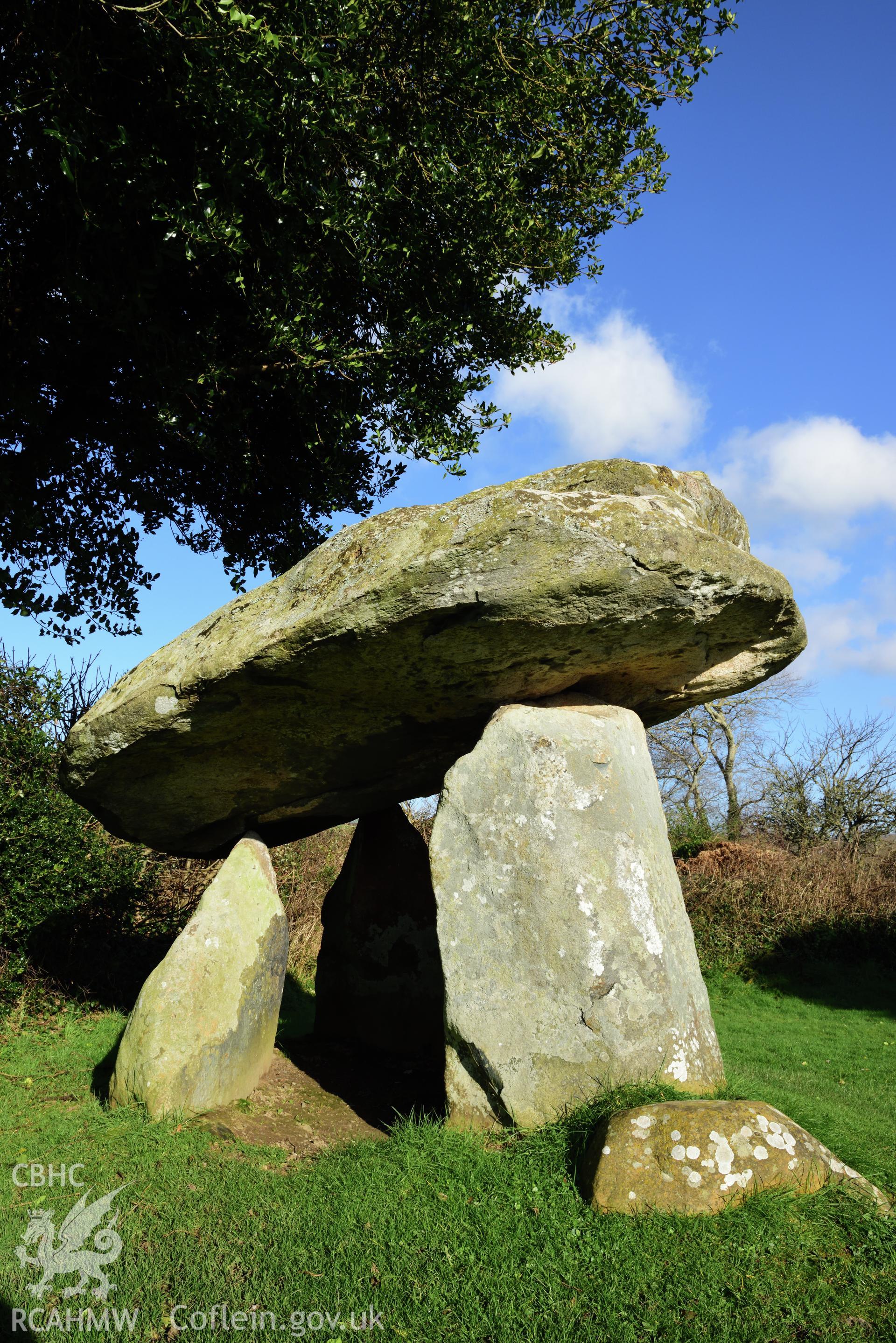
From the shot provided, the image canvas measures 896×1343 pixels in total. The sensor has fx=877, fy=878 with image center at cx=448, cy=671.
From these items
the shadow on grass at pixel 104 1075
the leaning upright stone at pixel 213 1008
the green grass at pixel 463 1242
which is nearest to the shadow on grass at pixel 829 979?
the green grass at pixel 463 1242

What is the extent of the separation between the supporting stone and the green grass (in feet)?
8.57

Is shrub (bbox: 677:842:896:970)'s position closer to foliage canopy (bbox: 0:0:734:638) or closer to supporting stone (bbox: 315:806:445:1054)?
supporting stone (bbox: 315:806:445:1054)

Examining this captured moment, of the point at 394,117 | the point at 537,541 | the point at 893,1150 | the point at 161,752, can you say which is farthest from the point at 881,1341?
the point at 394,117

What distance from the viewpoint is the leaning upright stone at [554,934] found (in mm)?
4941

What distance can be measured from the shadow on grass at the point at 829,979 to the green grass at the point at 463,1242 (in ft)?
25.9

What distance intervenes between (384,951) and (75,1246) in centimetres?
408

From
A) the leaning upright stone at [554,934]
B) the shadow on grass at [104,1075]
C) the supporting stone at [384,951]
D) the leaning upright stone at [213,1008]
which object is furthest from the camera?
the supporting stone at [384,951]

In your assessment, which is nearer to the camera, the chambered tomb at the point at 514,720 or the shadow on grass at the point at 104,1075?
the chambered tomb at the point at 514,720

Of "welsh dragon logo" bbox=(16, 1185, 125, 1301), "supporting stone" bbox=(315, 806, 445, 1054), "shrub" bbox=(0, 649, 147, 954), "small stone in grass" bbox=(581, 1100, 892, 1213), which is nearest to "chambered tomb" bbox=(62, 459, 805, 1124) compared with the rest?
"small stone in grass" bbox=(581, 1100, 892, 1213)

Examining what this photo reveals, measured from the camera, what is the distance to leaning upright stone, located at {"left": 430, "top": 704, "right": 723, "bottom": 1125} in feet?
16.2

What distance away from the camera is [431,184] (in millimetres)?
8023

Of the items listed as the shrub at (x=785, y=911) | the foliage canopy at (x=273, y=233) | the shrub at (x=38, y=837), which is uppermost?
the foliage canopy at (x=273, y=233)

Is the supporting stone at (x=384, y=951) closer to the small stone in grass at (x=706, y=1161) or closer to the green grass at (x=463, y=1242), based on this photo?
the green grass at (x=463, y=1242)

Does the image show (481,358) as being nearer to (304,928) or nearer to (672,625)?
(672,625)
